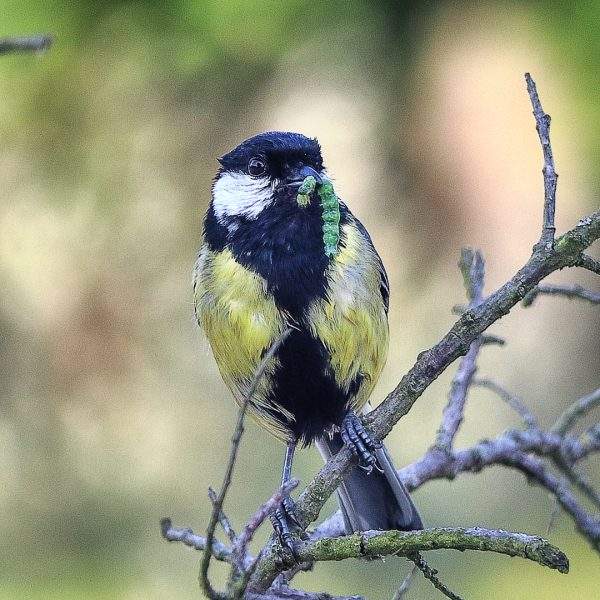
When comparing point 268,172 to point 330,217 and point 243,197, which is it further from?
point 330,217

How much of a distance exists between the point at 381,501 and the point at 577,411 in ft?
2.05

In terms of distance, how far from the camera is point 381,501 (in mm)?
2936

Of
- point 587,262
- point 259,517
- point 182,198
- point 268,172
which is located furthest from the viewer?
point 182,198

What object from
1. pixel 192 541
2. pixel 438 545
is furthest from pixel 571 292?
pixel 192 541

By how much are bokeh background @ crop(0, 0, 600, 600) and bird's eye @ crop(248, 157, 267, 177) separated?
75 cm

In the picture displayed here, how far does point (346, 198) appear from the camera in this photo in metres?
3.85

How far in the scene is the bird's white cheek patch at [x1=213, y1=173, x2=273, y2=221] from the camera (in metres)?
2.82

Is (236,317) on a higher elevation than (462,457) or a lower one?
higher

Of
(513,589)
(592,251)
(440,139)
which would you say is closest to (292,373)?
(440,139)

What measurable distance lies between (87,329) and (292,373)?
3.62 feet

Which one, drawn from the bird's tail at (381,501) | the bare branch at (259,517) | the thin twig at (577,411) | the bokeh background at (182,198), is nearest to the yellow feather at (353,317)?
the bird's tail at (381,501)

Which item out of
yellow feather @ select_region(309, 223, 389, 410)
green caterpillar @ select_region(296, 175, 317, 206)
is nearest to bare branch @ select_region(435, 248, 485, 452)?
yellow feather @ select_region(309, 223, 389, 410)

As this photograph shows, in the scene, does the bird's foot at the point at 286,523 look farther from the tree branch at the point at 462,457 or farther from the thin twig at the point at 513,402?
the thin twig at the point at 513,402

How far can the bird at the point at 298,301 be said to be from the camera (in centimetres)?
265
